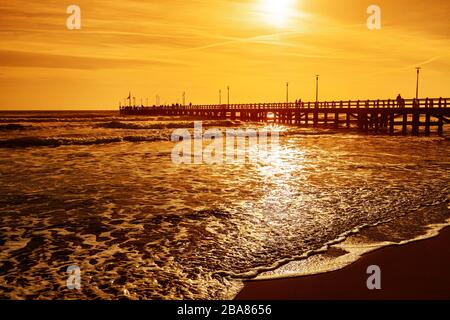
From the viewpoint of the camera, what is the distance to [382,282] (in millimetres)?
5371

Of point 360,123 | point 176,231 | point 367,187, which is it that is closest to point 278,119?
point 360,123

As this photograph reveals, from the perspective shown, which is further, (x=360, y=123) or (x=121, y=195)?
(x=360, y=123)

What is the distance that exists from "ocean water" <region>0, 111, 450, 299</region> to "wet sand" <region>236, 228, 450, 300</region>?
16.7 inches

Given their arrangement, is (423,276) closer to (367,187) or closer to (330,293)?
(330,293)

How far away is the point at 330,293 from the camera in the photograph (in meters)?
5.09

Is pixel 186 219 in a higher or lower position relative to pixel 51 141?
lower

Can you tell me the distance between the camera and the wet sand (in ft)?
16.4

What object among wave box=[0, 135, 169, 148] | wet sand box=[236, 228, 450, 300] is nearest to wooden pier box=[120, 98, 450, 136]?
wave box=[0, 135, 169, 148]

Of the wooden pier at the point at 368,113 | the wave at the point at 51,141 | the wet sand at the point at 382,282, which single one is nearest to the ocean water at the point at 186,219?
the wet sand at the point at 382,282

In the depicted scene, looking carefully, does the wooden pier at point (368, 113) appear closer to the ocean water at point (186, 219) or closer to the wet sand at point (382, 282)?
the ocean water at point (186, 219)

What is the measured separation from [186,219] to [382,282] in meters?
4.44

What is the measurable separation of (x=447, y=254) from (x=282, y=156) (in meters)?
15.0

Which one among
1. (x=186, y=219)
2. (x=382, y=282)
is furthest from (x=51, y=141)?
(x=382, y=282)

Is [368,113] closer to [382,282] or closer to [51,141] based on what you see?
[51,141]
